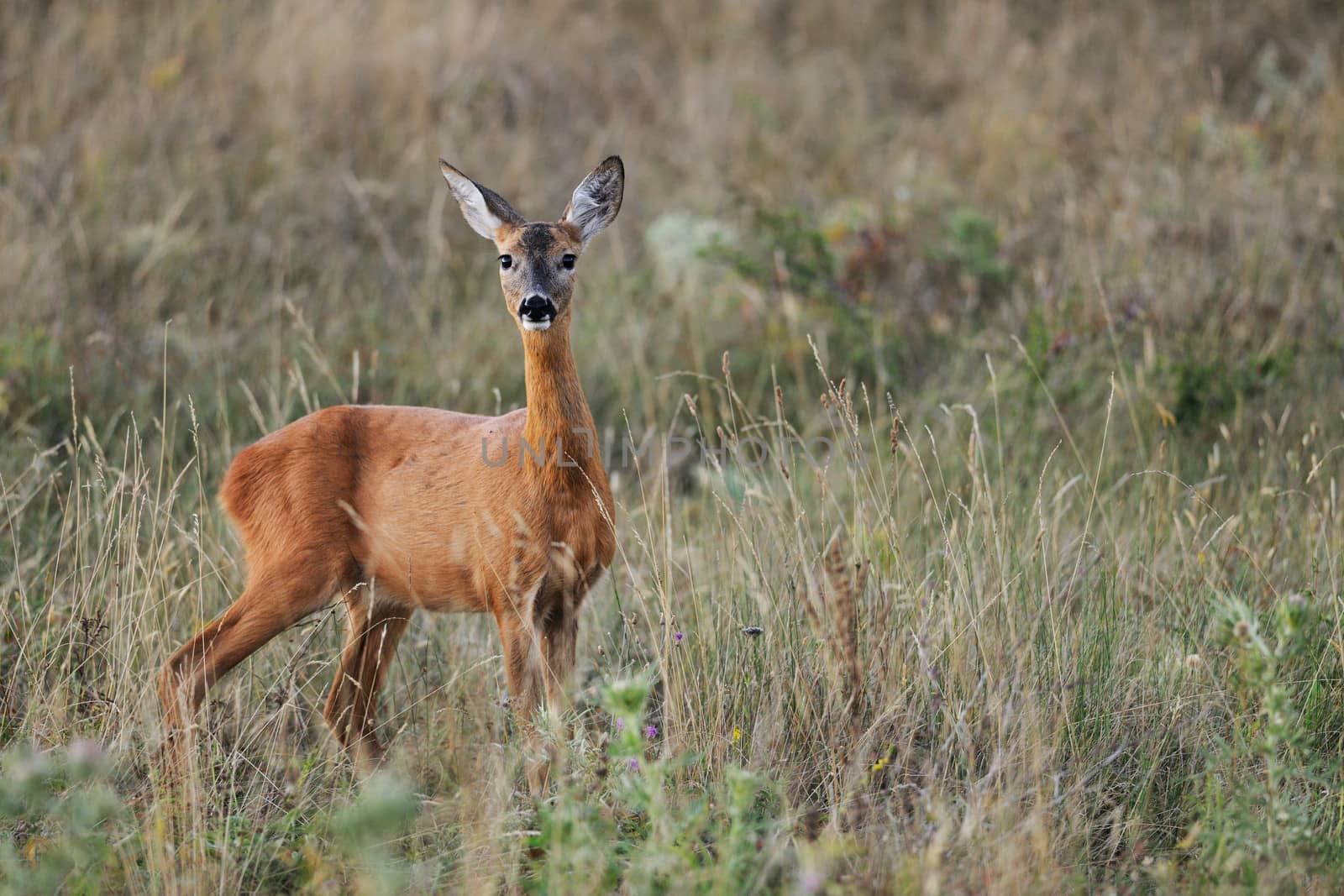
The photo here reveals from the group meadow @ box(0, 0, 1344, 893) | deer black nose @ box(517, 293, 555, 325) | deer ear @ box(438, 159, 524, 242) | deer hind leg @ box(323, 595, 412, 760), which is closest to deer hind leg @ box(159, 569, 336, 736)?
meadow @ box(0, 0, 1344, 893)

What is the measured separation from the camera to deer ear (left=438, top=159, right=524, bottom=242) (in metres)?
4.21

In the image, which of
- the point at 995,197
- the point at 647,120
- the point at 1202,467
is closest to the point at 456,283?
the point at 647,120

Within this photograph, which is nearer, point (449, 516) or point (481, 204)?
point (449, 516)

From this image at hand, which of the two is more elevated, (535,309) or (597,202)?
(597,202)

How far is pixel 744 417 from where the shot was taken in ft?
19.4

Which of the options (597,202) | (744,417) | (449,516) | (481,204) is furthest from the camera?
(744,417)

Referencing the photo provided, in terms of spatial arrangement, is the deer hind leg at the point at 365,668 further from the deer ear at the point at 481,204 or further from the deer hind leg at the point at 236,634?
the deer ear at the point at 481,204

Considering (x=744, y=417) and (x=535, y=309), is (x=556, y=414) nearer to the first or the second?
(x=535, y=309)

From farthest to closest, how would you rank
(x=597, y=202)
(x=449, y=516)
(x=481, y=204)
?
1. (x=597, y=202)
2. (x=481, y=204)
3. (x=449, y=516)

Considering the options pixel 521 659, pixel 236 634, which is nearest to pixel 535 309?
pixel 521 659

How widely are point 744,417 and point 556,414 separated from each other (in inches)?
80.8

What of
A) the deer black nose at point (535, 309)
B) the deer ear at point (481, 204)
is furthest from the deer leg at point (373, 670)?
the deer ear at point (481, 204)

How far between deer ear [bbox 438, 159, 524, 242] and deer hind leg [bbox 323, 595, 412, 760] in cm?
132

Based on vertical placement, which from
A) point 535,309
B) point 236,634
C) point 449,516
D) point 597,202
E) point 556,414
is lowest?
point 236,634
